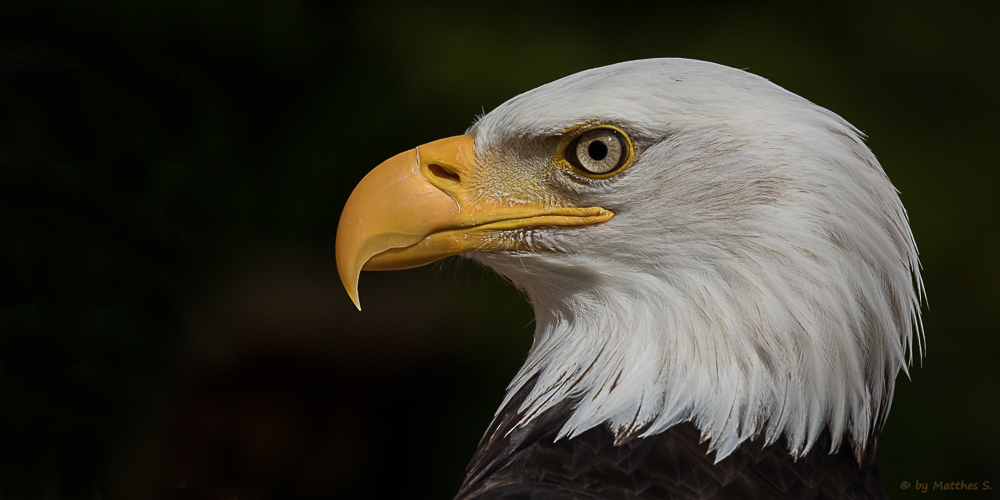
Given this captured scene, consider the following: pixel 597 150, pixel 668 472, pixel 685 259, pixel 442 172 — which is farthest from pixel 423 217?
pixel 668 472

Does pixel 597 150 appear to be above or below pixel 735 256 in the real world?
above

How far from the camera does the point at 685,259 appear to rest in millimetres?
1377

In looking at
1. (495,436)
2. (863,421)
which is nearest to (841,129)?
(863,421)

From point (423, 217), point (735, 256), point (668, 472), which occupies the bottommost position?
point (668, 472)

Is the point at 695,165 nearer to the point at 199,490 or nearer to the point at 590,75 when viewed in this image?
the point at 590,75

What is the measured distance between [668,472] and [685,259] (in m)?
0.37

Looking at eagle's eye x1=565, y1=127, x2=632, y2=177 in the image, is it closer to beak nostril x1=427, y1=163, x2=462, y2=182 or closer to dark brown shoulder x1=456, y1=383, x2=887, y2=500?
beak nostril x1=427, y1=163, x2=462, y2=182

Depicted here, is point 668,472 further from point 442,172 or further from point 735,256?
point 442,172

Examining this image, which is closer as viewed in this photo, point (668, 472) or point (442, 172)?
point (668, 472)

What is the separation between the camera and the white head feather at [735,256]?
1312 mm

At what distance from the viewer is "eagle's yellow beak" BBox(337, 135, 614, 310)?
4.67ft

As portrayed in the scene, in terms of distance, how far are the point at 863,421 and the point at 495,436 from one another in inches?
27.6

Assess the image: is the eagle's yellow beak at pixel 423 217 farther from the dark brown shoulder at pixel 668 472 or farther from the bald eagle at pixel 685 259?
the dark brown shoulder at pixel 668 472

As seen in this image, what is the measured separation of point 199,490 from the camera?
3158 millimetres
